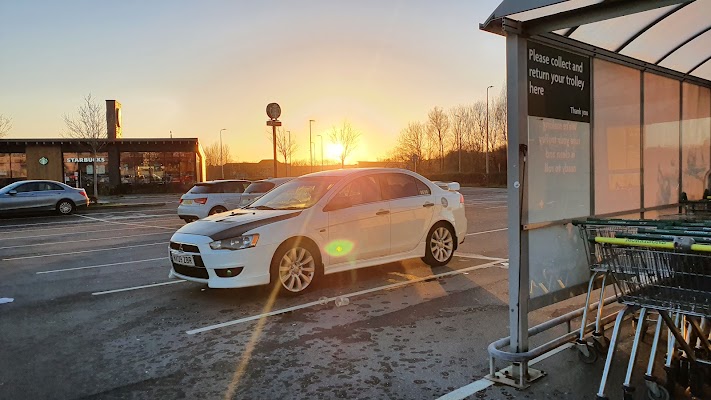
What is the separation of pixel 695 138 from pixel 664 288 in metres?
4.74

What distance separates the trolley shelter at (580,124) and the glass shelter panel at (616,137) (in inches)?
0.5

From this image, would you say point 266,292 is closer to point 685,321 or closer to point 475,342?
point 475,342

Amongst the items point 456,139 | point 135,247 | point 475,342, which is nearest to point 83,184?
point 135,247

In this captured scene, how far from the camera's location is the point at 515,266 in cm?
401

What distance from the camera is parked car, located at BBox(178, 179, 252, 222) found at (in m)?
16.3

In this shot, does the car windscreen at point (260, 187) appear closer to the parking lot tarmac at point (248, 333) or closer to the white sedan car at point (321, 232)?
the parking lot tarmac at point (248, 333)

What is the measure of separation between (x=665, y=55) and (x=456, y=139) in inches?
2277

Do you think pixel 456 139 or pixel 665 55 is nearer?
pixel 665 55

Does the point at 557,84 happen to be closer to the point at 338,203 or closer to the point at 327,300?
the point at 338,203

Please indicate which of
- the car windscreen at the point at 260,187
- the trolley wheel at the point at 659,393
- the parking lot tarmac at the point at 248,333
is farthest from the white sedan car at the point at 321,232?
the car windscreen at the point at 260,187

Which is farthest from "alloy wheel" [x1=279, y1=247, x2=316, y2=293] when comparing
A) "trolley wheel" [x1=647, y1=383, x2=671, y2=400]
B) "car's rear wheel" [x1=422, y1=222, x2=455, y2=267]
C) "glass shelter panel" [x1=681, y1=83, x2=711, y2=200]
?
"glass shelter panel" [x1=681, y1=83, x2=711, y2=200]

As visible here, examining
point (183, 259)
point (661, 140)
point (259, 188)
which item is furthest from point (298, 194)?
point (259, 188)

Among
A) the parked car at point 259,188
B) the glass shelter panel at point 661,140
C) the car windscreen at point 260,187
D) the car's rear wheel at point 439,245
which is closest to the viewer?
the glass shelter panel at point 661,140

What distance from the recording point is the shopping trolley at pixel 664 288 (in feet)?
10.6
